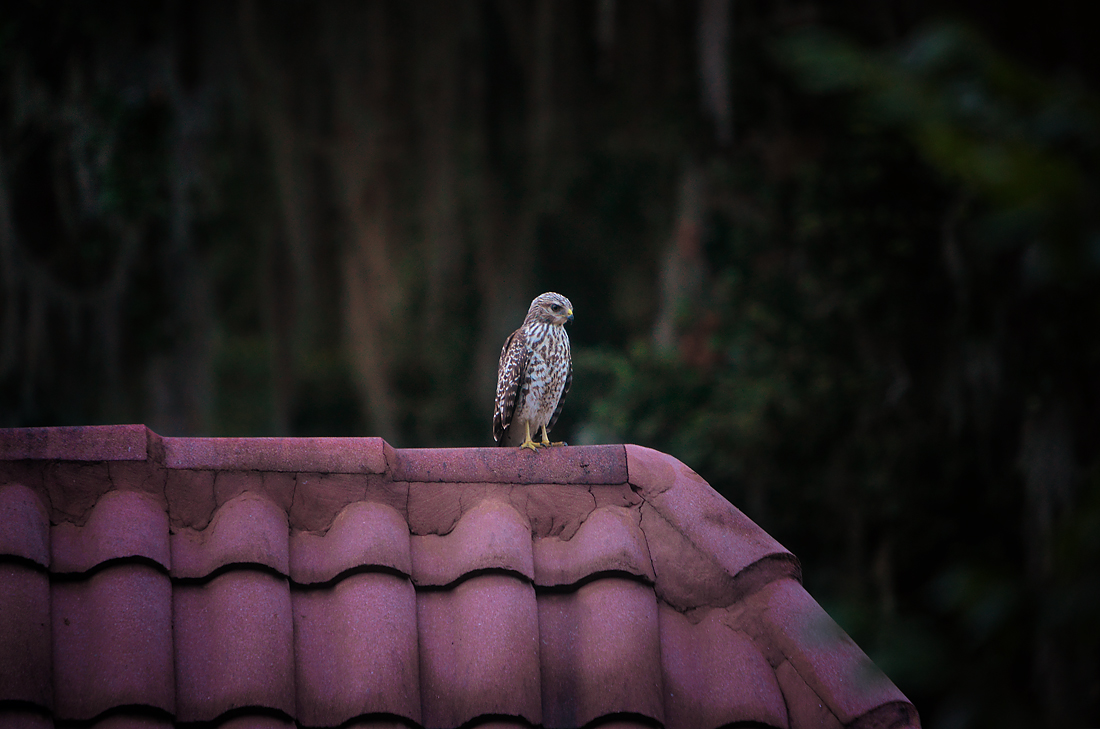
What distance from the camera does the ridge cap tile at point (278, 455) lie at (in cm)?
200

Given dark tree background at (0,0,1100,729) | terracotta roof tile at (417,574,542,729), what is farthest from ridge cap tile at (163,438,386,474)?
Answer: dark tree background at (0,0,1100,729)

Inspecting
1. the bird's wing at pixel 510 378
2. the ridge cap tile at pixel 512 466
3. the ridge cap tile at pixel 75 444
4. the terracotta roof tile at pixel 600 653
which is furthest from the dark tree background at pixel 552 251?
the ridge cap tile at pixel 75 444

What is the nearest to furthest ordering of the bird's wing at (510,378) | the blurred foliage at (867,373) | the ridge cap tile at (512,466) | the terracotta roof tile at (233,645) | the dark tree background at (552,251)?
the terracotta roof tile at (233,645)
the ridge cap tile at (512,466)
the bird's wing at (510,378)
the blurred foliage at (867,373)
the dark tree background at (552,251)

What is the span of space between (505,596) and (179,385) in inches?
291

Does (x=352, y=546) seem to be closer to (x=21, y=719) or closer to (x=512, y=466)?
(x=512, y=466)

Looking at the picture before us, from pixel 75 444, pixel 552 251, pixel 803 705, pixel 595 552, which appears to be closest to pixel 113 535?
pixel 75 444

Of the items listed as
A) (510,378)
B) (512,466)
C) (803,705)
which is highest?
(510,378)

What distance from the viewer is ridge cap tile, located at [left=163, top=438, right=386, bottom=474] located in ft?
6.57

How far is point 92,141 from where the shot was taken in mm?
8148

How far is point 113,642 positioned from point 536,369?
2.17 metres

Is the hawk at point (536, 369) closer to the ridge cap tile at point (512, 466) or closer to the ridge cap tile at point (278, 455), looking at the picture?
the ridge cap tile at point (512, 466)

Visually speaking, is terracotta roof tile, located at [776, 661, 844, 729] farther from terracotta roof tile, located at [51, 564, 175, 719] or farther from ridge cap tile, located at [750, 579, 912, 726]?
terracotta roof tile, located at [51, 564, 175, 719]

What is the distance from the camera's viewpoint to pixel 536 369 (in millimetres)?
3623

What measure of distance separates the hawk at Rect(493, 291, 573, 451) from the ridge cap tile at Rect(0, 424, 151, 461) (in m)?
1.80
